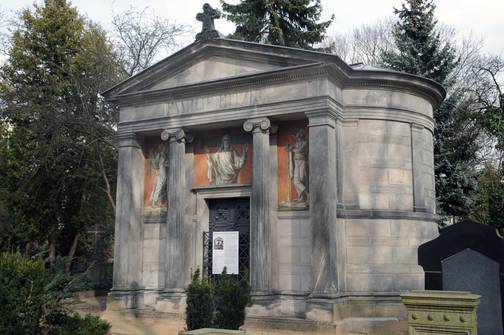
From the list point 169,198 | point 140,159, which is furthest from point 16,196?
point 169,198

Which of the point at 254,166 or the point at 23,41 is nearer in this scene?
the point at 254,166

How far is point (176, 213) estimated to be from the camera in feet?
48.7

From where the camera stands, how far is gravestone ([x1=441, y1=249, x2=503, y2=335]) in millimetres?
8609

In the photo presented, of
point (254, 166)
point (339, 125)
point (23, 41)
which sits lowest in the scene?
point (254, 166)

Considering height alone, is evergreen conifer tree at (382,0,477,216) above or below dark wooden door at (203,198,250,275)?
above

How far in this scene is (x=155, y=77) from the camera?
1589 cm

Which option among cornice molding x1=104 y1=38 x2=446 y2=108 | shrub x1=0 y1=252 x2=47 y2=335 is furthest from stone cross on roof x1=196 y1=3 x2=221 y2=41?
shrub x1=0 y1=252 x2=47 y2=335

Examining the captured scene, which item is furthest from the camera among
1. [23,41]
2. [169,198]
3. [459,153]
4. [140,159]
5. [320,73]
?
[23,41]

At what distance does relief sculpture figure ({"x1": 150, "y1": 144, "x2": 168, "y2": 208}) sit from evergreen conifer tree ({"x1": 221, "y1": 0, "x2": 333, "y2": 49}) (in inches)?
495

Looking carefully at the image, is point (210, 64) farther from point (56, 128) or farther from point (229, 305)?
point (56, 128)

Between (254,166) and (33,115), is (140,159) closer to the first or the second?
(254,166)

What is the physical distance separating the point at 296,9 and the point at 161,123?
46.3ft

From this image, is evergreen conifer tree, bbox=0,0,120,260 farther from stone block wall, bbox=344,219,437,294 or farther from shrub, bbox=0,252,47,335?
shrub, bbox=0,252,47,335

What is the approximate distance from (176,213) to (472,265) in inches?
329
